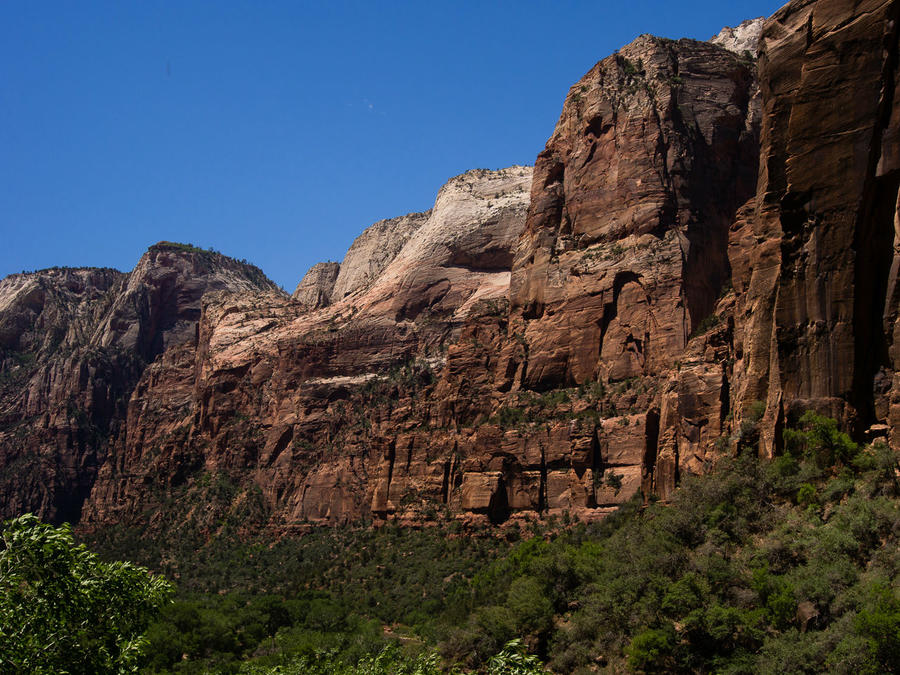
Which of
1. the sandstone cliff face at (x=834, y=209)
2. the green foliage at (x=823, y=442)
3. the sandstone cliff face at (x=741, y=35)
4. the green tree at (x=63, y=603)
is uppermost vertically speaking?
the sandstone cliff face at (x=741, y=35)

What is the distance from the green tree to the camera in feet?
62.5

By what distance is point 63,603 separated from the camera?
19984 millimetres

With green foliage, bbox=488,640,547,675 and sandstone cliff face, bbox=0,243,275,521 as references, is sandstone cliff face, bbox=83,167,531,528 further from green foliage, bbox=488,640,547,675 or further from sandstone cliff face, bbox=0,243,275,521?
green foliage, bbox=488,640,547,675

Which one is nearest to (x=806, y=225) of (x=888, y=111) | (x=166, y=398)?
(x=888, y=111)

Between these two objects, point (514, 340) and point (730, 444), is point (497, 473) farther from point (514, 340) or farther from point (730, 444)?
point (730, 444)

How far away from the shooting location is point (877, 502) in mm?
33531

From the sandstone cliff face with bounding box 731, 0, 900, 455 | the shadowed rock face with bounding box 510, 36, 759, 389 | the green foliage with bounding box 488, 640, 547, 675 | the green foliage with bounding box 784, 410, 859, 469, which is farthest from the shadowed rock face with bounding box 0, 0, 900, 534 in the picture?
the green foliage with bounding box 488, 640, 547, 675

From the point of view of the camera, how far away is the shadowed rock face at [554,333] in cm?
3734

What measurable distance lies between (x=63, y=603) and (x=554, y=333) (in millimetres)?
63648

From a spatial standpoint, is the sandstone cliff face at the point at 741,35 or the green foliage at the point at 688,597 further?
the sandstone cliff face at the point at 741,35

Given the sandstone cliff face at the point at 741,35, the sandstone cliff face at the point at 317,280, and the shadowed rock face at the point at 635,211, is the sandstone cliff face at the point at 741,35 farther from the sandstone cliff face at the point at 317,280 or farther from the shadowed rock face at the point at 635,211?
the sandstone cliff face at the point at 317,280

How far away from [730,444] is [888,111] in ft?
49.8

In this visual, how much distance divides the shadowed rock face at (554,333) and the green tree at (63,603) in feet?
85.3

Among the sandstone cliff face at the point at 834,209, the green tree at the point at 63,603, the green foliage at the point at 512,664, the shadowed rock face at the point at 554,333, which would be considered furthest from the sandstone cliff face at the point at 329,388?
the green tree at the point at 63,603
